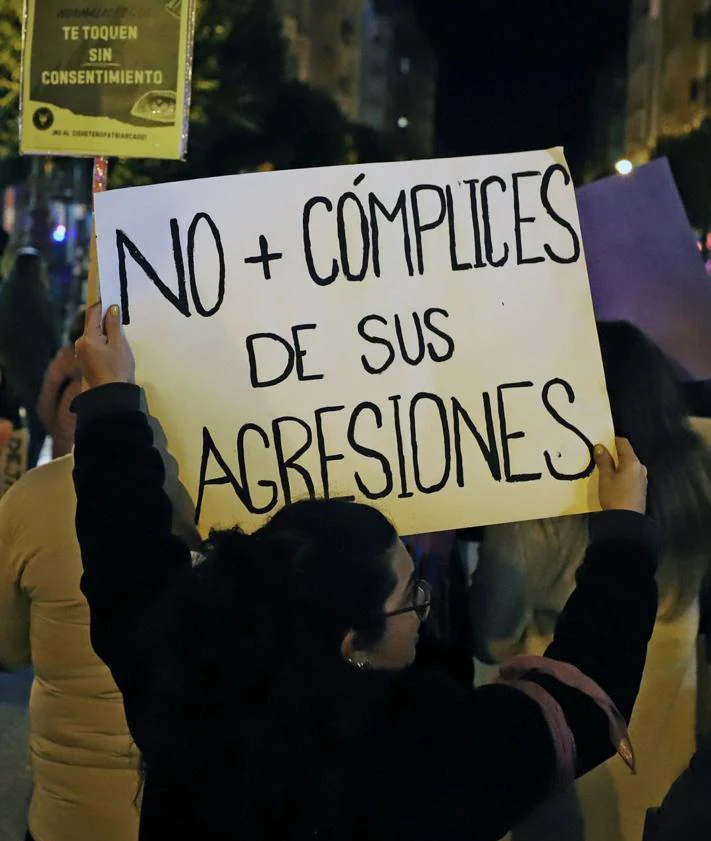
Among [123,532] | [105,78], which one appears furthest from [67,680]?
[105,78]

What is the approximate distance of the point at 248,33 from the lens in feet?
25.5

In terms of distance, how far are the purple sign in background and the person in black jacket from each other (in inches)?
32.6

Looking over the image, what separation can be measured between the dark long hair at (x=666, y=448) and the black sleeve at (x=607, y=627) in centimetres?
35

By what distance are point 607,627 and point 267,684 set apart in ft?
1.66

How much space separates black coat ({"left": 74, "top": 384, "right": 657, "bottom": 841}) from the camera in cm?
111

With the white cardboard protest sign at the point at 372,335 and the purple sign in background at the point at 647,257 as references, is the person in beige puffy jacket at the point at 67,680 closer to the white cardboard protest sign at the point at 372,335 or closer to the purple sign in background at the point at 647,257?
the white cardboard protest sign at the point at 372,335

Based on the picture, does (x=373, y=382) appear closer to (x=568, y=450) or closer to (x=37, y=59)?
(x=568, y=450)

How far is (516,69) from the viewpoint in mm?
3514

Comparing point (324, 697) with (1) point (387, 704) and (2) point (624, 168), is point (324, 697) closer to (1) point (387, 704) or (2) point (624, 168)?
(1) point (387, 704)

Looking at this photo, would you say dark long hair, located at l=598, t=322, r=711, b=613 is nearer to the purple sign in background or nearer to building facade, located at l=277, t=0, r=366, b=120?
the purple sign in background

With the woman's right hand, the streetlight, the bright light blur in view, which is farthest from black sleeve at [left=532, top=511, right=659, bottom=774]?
the bright light blur

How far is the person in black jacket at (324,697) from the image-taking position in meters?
1.11

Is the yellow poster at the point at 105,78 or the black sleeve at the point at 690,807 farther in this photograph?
the yellow poster at the point at 105,78

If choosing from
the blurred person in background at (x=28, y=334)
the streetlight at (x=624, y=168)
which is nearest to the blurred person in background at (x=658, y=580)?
the streetlight at (x=624, y=168)
